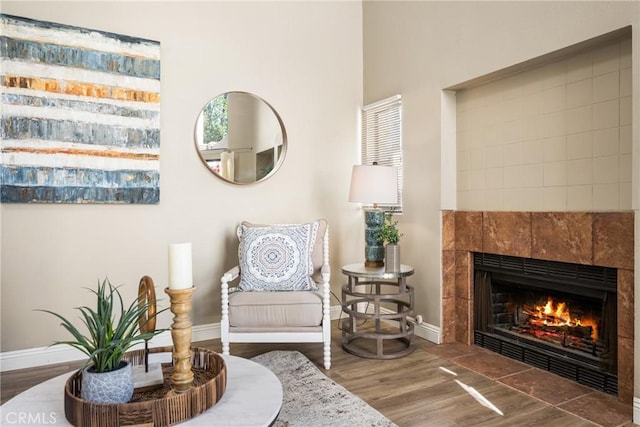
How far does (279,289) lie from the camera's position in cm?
297

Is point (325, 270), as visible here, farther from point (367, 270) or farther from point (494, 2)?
point (494, 2)

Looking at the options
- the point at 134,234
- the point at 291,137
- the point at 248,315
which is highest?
the point at 291,137

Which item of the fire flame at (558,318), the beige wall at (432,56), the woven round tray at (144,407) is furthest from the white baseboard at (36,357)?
the fire flame at (558,318)

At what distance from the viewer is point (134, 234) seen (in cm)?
321

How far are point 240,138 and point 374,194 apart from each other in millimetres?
1214

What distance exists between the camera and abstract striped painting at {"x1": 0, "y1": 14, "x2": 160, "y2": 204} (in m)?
2.83

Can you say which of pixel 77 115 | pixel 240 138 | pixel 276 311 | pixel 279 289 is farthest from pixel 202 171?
pixel 276 311

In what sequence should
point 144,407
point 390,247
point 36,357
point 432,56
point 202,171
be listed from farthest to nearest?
point 202,171, point 432,56, point 390,247, point 36,357, point 144,407

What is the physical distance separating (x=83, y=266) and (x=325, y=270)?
5.47 feet

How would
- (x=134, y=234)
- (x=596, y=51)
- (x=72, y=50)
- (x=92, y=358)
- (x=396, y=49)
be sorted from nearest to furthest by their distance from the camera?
1. (x=92, y=358)
2. (x=596, y=51)
3. (x=72, y=50)
4. (x=134, y=234)
5. (x=396, y=49)

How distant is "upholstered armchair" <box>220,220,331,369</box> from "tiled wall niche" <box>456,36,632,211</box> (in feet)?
3.93

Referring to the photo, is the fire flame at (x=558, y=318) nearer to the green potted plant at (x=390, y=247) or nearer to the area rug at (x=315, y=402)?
the green potted plant at (x=390, y=247)

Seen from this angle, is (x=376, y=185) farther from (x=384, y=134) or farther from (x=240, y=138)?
(x=240, y=138)

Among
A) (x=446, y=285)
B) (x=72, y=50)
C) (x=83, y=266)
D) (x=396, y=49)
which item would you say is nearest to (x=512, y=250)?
(x=446, y=285)
